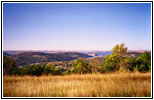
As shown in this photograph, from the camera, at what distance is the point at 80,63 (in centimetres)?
524

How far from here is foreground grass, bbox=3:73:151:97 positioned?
12.7 ft

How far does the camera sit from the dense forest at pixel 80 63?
499 cm

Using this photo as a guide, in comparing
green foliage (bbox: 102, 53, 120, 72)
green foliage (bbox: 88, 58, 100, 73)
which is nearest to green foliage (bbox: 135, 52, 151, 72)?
green foliage (bbox: 102, 53, 120, 72)

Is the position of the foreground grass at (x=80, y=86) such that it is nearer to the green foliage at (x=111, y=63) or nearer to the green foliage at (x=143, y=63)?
the green foliage at (x=143, y=63)

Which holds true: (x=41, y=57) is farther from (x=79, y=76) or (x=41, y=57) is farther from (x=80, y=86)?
(x=80, y=86)

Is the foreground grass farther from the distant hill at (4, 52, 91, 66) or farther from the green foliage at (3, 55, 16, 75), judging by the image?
the distant hill at (4, 52, 91, 66)

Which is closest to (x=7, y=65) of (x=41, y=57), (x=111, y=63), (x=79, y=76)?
(x=41, y=57)

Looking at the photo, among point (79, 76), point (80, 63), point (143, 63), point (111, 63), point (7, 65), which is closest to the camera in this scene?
point (7, 65)

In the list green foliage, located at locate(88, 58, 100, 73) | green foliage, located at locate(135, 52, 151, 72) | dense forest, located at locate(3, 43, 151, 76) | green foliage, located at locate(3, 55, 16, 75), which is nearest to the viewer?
green foliage, located at locate(3, 55, 16, 75)

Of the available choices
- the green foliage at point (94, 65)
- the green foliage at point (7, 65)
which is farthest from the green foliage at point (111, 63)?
the green foliage at point (7, 65)

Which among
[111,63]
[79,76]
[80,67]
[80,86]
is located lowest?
[80,86]

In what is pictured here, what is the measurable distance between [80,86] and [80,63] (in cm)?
122

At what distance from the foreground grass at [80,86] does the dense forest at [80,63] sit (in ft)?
1.65

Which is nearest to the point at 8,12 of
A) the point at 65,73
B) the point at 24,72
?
the point at 24,72
